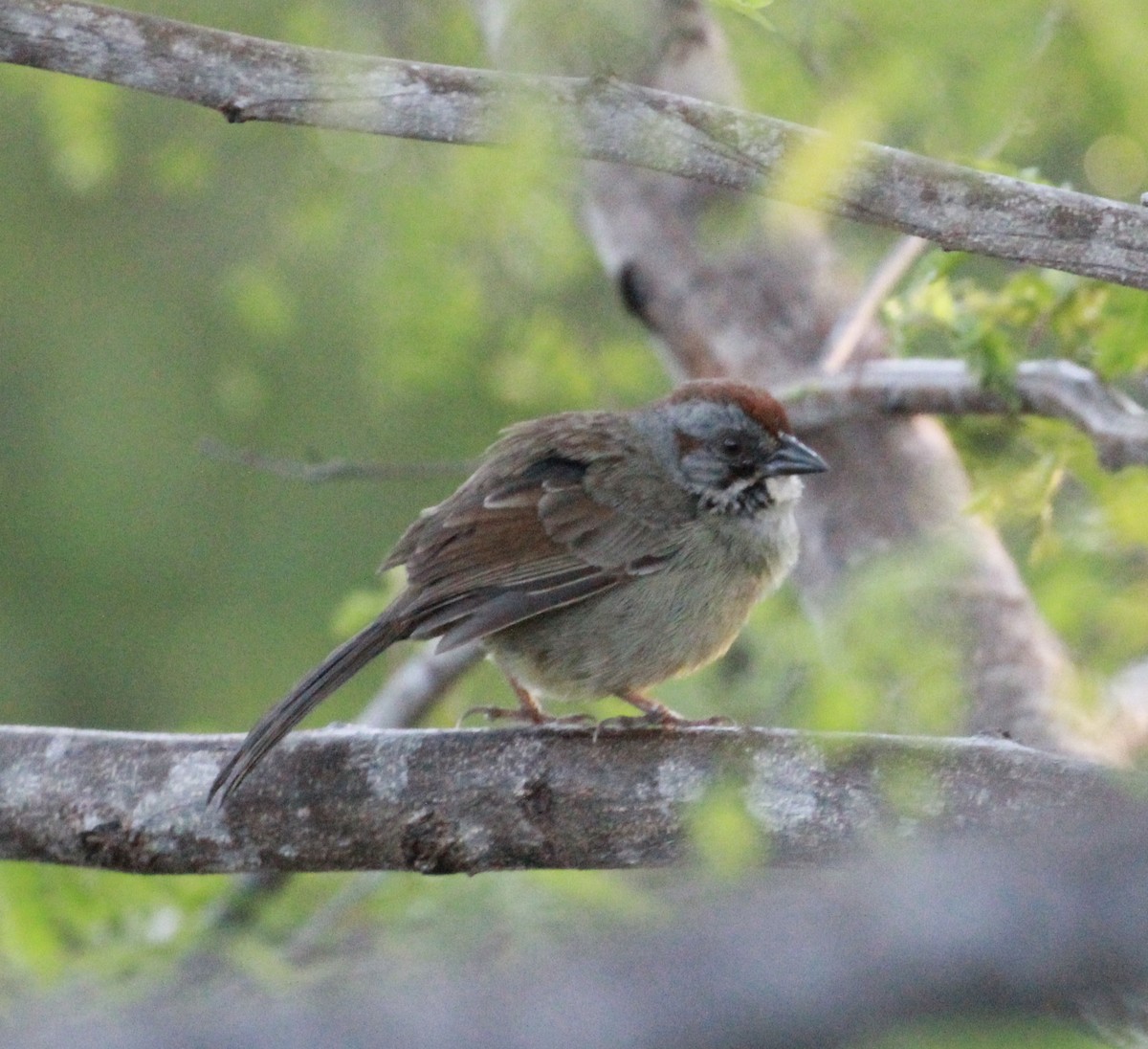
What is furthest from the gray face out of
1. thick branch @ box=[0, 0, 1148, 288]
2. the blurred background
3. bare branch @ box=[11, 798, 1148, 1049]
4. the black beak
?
bare branch @ box=[11, 798, 1148, 1049]

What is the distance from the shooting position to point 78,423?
10.4 m

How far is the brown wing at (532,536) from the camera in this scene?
4309 millimetres

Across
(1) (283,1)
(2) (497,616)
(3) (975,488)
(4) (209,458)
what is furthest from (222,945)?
(4) (209,458)

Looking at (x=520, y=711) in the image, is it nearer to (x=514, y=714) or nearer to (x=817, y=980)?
(x=514, y=714)

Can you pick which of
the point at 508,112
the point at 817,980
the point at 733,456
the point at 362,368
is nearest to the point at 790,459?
the point at 733,456

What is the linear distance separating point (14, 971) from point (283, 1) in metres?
4.83

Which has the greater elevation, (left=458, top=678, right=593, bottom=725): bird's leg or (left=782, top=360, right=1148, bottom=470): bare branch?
(left=782, top=360, right=1148, bottom=470): bare branch

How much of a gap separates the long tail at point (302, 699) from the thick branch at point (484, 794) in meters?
0.10

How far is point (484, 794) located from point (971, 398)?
7.52 feet

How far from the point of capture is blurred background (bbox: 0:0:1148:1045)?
4.43 m

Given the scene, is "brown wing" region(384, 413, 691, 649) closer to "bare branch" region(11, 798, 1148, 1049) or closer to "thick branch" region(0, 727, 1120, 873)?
"thick branch" region(0, 727, 1120, 873)

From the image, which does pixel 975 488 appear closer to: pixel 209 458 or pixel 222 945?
pixel 222 945

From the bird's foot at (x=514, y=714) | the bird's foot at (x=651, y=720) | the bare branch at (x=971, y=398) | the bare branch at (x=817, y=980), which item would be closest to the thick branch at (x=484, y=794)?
the bird's foot at (x=651, y=720)

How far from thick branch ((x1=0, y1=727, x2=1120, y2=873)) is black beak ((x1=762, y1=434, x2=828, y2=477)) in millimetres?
1168
